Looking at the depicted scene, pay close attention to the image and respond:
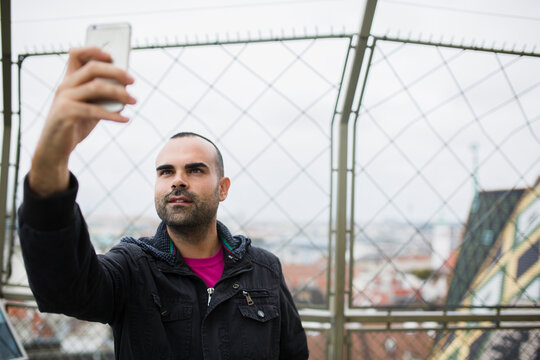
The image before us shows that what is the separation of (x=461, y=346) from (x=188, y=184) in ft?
7.36

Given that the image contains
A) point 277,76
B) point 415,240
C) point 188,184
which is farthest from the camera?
point 415,240

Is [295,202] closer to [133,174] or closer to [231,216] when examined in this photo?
[231,216]

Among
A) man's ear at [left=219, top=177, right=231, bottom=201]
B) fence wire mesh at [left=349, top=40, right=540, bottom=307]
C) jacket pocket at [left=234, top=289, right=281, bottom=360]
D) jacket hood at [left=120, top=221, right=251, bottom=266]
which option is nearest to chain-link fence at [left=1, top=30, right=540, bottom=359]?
fence wire mesh at [left=349, top=40, right=540, bottom=307]

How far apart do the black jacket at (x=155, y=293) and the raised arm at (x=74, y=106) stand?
0.18 feet

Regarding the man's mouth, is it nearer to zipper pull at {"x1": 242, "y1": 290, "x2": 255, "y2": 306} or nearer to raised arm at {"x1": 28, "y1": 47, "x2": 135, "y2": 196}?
zipper pull at {"x1": 242, "y1": 290, "x2": 255, "y2": 306}

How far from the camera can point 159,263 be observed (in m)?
1.12

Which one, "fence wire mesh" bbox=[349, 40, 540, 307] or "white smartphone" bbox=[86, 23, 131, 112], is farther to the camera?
"fence wire mesh" bbox=[349, 40, 540, 307]

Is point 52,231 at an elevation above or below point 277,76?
below

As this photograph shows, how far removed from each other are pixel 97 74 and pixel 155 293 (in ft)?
2.14

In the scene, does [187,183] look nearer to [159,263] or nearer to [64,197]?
[159,263]

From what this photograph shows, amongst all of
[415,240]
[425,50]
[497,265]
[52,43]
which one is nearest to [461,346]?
[497,265]

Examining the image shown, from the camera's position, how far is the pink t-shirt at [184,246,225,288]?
1204 mm

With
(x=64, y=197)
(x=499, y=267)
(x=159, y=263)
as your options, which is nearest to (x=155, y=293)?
(x=159, y=263)

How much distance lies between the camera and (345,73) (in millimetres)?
2105
